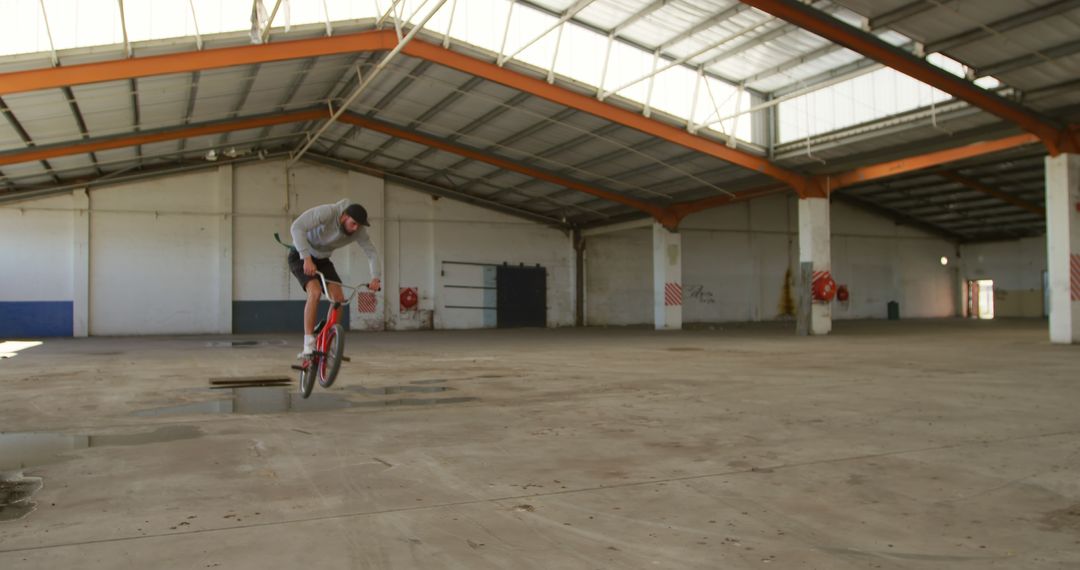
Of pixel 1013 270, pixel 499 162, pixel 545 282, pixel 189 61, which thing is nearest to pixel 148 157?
pixel 189 61

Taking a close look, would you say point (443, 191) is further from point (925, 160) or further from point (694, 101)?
point (925, 160)

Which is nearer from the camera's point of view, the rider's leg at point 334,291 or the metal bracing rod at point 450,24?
the rider's leg at point 334,291

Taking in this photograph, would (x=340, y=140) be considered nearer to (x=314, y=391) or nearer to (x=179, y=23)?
(x=179, y=23)

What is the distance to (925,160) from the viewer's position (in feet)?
58.1

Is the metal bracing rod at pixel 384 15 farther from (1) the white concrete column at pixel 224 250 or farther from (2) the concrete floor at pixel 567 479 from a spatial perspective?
(1) the white concrete column at pixel 224 250

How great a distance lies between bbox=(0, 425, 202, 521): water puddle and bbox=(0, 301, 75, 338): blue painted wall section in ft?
67.9

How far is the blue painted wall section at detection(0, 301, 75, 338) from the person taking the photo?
72.2ft

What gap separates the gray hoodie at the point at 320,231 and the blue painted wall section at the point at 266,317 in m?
18.5

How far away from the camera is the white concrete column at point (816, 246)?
20.1m

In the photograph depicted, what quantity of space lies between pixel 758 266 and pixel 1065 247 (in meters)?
17.0

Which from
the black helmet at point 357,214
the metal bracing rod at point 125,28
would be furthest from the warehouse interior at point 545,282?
the black helmet at point 357,214

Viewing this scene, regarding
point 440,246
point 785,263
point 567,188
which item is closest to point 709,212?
point 785,263

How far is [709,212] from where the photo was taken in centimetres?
3038

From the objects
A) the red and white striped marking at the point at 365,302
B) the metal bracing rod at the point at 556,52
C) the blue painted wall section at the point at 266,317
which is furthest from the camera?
the red and white striped marking at the point at 365,302
